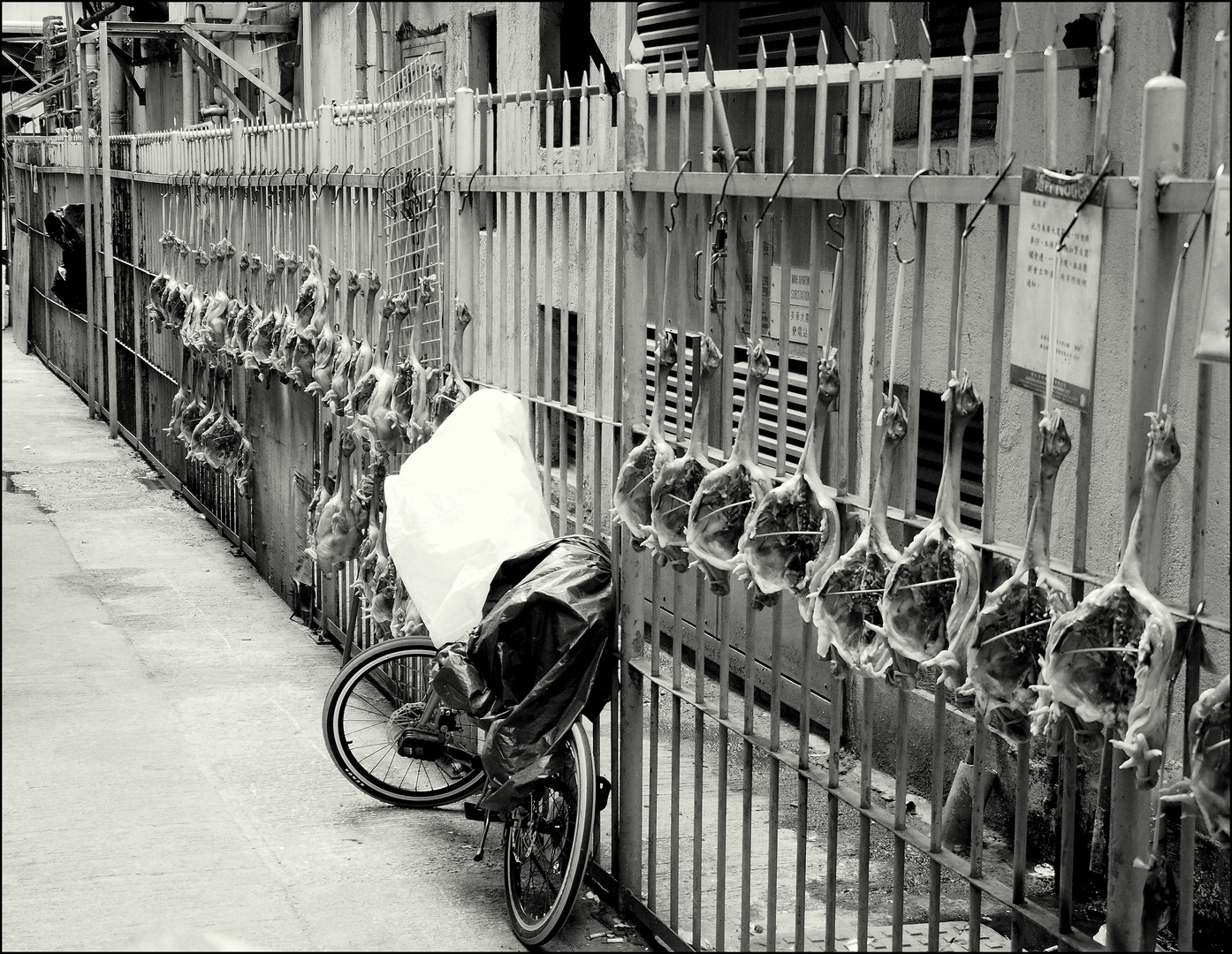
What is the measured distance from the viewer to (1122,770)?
295 cm

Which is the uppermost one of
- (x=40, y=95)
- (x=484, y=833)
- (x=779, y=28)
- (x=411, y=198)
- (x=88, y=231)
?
(x=40, y=95)

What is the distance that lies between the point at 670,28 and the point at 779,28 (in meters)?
1.11

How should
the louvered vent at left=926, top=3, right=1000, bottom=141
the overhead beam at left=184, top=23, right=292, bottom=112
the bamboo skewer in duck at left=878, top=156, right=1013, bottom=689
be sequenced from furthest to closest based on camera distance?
the overhead beam at left=184, top=23, right=292, bottom=112 → the louvered vent at left=926, top=3, right=1000, bottom=141 → the bamboo skewer in duck at left=878, top=156, right=1013, bottom=689

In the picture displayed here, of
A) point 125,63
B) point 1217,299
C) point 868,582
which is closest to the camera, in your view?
point 1217,299

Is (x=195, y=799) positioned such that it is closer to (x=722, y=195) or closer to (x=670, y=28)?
(x=722, y=195)

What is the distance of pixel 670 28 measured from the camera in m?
8.38

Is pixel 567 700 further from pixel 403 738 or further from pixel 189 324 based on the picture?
pixel 189 324

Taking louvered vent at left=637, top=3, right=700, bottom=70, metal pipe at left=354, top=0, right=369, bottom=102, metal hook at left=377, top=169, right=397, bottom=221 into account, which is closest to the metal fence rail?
metal hook at left=377, top=169, right=397, bottom=221

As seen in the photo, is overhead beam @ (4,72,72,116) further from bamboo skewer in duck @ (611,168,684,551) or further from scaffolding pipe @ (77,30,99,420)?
bamboo skewer in duck @ (611,168,684,551)

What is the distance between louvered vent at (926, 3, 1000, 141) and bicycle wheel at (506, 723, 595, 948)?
274cm

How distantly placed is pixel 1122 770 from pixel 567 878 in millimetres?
2288

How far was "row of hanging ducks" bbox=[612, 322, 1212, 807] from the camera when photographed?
2.88 meters

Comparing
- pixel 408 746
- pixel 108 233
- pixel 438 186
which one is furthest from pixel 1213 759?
pixel 108 233

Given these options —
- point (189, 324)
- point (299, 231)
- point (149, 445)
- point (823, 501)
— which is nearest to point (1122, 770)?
point (823, 501)
